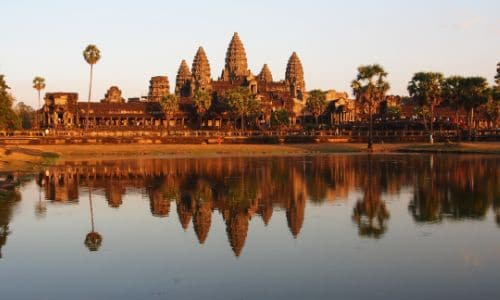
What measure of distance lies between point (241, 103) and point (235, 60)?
2227 inches

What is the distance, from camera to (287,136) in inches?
4158

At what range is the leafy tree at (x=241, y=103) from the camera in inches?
5305

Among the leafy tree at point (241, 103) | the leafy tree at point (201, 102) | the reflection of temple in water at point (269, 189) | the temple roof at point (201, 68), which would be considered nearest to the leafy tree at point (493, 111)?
the leafy tree at point (241, 103)

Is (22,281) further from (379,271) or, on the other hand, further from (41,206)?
(41,206)

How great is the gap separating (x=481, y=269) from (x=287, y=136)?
291ft

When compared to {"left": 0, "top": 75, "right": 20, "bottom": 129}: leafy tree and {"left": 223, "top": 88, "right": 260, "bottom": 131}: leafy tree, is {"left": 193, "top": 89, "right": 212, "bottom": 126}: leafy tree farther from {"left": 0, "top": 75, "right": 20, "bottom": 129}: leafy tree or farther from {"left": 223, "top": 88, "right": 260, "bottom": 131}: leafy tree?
{"left": 0, "top": 75, "right": 20, "bottom": 129}: leafy tree

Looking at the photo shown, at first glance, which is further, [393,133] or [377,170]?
[393,133]

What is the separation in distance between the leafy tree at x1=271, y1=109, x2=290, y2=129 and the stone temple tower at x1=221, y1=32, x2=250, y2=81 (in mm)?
42152

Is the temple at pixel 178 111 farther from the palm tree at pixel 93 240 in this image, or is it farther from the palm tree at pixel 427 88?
the palm tree at pixel 93 240

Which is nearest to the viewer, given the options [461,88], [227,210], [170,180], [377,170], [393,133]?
[227,210]

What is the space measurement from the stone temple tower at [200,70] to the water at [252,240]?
142459mm

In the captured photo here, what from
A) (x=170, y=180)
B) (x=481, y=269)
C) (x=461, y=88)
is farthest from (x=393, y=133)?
(x=481, y=269)

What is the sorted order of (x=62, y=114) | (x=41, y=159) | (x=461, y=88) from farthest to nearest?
(x=62, y=114) → (x=461, y=88) → (x=41, y=159)

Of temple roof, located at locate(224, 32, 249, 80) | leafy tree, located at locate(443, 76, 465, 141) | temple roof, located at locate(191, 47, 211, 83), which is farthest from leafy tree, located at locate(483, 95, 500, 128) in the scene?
temple roof, located at locate(191, 47, 211, 83)
